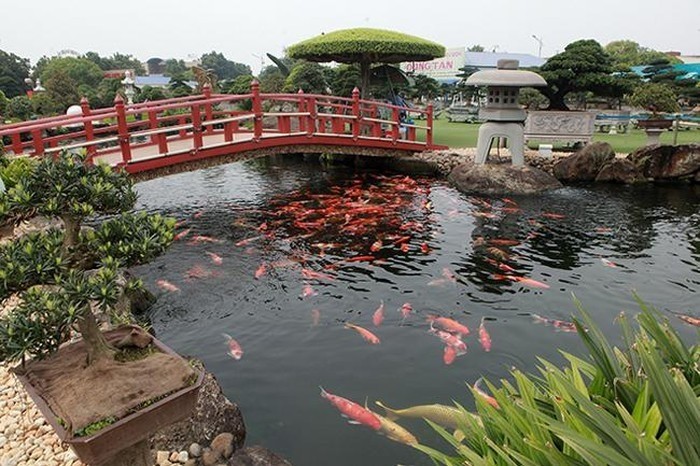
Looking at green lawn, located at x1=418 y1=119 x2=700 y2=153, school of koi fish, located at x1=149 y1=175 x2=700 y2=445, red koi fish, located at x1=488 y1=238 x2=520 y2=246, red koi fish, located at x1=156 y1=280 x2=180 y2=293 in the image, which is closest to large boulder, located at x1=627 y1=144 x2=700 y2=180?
green lawn, located at x1=418 y1=119 x2=700 y2=153

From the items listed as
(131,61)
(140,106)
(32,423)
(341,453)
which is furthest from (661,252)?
(131,61)

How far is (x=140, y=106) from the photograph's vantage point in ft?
34.8

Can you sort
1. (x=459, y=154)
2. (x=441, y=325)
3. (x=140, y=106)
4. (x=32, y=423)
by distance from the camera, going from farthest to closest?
(x=459, y=154)
(x=140, y=106)
(x=441, y=325)
(x=32, y=423)

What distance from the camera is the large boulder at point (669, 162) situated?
1253 centimetres

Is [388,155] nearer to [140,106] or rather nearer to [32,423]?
[140,106]

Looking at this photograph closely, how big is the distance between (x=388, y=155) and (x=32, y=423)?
1208 cm

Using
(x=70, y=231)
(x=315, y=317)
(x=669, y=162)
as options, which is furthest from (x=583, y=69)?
(x=70, y=231)

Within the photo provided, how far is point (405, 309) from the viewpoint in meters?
Answer: 6.44

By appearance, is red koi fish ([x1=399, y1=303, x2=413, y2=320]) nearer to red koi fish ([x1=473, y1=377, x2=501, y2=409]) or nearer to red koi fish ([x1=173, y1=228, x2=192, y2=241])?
red koi fish ([x1=473, y1=377, x2=501, y2=409])

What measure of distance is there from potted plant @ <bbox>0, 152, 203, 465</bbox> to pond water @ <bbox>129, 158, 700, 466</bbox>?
139 cm

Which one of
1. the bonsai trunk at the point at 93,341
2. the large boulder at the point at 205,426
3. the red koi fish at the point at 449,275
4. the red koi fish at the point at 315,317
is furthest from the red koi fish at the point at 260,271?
the bonsai trunk at the point at 93,341

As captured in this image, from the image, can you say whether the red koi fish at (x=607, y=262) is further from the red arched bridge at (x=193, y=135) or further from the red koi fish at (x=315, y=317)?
the red arched bridge at (x=193, y=135)

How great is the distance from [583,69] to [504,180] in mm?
5700

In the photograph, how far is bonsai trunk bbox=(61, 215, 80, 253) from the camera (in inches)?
131
